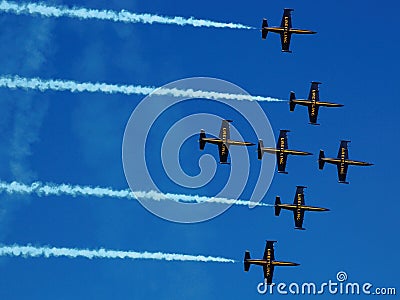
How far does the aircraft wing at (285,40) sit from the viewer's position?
134 m

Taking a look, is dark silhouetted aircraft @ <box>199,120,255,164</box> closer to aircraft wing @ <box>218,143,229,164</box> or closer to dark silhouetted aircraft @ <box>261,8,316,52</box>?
aircraft wing @ <box>218,143,229,164</box>

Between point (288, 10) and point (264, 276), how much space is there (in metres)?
28.2

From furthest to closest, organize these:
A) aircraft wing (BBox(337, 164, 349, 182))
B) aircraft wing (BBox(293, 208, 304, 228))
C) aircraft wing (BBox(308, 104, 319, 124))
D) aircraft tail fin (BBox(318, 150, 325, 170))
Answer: aircraft wing (BBox(337, 164, 349, 182)) → aircraft wing (BBox(308, 104, 319, 124)) → aircraft wing (BBox(293, 208, 304, 228)) → aircraft tail fin (BBox(318, 150, 325, 170))

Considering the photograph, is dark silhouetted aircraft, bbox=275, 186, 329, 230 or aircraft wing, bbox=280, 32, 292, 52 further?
dark silhouetted aircraft, bbox=275, 186, 329, 230

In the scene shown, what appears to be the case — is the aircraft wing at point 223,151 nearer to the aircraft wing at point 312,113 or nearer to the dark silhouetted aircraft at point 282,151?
the dark silhouetted aircraft at point 282,151

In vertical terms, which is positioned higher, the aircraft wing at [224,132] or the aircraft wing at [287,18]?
the aircraft wing at [287,18]

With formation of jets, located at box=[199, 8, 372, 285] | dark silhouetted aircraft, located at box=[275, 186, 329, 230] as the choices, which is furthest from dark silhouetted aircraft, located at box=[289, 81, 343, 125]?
dark silhouetted aircraft, located at box=[275, 186, 329, 230]

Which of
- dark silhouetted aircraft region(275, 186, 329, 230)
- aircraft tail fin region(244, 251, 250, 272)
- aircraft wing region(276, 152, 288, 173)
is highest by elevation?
aircraft wing region(276, 152, 288, 173)

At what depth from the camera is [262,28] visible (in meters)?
131

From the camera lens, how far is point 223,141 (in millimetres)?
132375

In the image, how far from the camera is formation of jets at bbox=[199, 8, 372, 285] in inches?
5187

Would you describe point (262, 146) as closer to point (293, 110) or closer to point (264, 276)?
point (293, 110)

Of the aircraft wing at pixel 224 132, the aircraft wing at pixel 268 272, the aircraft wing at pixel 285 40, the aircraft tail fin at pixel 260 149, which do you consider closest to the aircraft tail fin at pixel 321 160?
the aircraft tail fin at pixel 260 149

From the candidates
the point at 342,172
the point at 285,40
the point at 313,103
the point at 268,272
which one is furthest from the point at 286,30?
the point at 268,272
